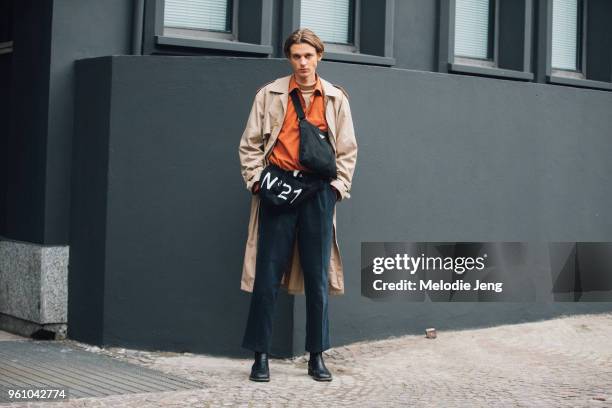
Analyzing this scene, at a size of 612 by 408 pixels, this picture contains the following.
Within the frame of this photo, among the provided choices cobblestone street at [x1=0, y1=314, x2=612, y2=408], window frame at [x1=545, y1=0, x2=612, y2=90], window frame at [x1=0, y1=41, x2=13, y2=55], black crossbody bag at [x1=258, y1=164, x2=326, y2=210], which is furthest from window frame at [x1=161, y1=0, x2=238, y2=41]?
window frame at [x1=545, y1=0, x2=612, y2=90]

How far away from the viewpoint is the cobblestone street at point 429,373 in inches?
258

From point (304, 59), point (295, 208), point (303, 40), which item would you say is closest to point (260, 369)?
point (295, 208)

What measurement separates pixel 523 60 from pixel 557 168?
123cm

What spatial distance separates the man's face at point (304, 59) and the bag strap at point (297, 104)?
0.39 ft

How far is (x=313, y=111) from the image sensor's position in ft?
23.4

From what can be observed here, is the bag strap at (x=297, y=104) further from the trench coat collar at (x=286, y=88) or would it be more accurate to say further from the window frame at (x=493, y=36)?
the window frame at (x=493, y=36)

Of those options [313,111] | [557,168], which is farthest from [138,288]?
[557,168]

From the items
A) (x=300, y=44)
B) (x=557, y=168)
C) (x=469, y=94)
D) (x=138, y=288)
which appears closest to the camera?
(x=300, y=44)

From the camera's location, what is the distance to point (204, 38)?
889 centimetres

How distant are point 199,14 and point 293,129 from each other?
233cm

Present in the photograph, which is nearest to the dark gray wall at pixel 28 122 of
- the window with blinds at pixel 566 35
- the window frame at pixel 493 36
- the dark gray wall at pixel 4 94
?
the dark gray wall at pixel 4 94

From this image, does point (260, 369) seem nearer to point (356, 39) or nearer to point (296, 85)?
point (296, 85)

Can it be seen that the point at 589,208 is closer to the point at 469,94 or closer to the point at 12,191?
the point at 469,94

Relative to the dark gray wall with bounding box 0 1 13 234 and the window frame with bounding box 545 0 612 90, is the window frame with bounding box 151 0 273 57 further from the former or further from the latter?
the window frame with bounding box 545 0 612 90
